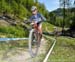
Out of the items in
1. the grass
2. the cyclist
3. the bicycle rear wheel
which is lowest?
the grass

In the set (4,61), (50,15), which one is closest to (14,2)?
(50,15)

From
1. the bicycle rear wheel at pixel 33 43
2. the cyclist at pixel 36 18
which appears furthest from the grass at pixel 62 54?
the cyclist at pixel 36 18

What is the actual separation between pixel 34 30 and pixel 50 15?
141110mm

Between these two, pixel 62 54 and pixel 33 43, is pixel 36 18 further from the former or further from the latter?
pixel 62 54


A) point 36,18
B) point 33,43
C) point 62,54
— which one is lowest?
point 62,54

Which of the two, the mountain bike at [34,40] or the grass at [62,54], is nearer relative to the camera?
the mountain bike at [34,40]

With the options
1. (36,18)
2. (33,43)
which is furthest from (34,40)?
(36,18)

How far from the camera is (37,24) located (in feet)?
33.9

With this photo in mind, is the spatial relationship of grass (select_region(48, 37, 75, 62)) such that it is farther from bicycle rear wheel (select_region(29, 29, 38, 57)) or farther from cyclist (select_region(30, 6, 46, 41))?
cyclist (select_region(30, 6, 46, 41))

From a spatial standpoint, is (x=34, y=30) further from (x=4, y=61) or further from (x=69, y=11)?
(x=69, y=11)

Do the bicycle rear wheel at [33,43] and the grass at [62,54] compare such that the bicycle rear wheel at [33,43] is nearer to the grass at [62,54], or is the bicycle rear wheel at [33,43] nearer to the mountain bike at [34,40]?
the mountain bike at [34,40]

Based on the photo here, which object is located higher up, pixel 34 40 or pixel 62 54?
pixel 34 40

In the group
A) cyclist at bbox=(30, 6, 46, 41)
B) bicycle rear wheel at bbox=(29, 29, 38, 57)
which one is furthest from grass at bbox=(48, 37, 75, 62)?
cyclist at bbox=(30, 6, 46, 41)

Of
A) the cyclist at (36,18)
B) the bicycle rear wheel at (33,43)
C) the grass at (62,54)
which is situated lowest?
the grass at (62,54)
